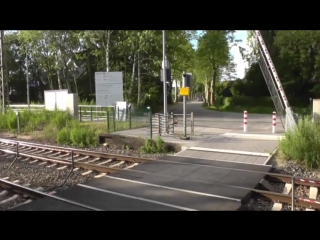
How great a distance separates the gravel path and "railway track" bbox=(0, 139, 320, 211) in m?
0.09

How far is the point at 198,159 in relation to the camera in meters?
8.85

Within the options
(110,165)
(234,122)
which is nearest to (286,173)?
(110,165)

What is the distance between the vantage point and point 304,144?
833 centimetres

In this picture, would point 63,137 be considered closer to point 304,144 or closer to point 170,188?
point 170,188

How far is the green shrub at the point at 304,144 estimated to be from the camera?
8.13m

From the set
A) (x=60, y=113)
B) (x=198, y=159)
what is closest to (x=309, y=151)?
(x=198, y=159)

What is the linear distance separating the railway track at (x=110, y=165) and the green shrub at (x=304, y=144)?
164 cm

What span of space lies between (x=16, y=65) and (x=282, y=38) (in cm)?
3838

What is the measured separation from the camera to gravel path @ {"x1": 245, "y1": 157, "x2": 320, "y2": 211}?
5647mm

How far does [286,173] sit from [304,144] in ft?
3.76

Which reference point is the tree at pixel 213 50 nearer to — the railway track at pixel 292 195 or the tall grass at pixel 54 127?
the tall grass at pixel 54 127

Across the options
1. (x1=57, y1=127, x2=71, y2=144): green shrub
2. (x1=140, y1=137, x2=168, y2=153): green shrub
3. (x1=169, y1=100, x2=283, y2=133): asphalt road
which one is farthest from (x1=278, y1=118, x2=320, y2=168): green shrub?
(x1=57, y1=127, x2=71, y2=144): green shrub
